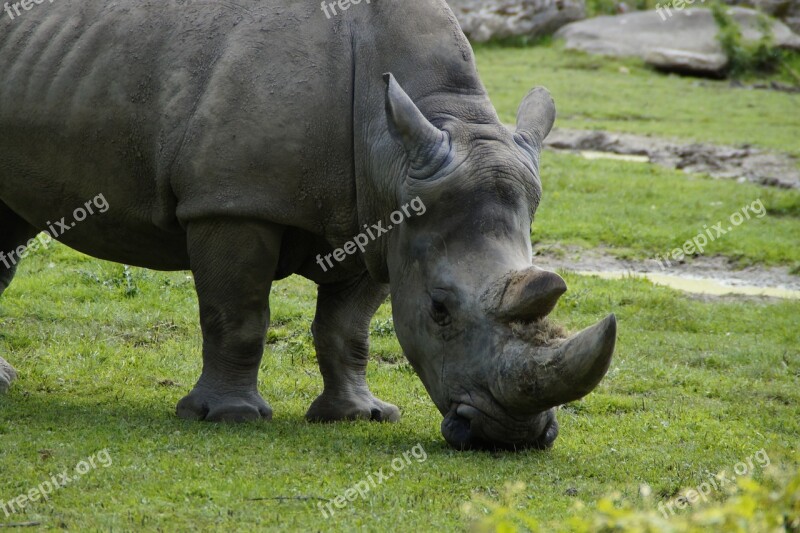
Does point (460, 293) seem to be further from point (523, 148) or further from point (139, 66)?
point (139, 66)

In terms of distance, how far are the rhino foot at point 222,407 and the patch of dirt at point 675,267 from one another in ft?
18.6

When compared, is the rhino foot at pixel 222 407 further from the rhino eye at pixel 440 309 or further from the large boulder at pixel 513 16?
the large boulder at pixel 513 16

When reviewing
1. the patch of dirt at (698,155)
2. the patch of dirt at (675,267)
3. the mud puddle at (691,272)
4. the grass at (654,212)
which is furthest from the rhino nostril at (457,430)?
the patch of dirt at (698,155)

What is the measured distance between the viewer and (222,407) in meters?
7.05

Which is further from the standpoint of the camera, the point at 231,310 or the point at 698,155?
the point at 698,155

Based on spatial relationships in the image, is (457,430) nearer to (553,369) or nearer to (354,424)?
Result: (553,369)

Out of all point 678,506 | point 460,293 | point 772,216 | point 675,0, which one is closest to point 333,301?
point 460,293

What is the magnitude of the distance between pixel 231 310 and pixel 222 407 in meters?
0.54

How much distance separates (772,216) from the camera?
14789 mm

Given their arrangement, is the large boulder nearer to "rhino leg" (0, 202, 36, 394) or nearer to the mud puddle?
the mud puddle

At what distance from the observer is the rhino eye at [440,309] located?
630cm

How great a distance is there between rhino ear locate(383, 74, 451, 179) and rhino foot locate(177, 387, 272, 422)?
5.46 ft

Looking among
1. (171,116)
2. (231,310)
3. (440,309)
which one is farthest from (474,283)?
A: (171,116)

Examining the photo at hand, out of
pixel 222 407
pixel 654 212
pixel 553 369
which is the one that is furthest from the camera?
pixel 654 212
